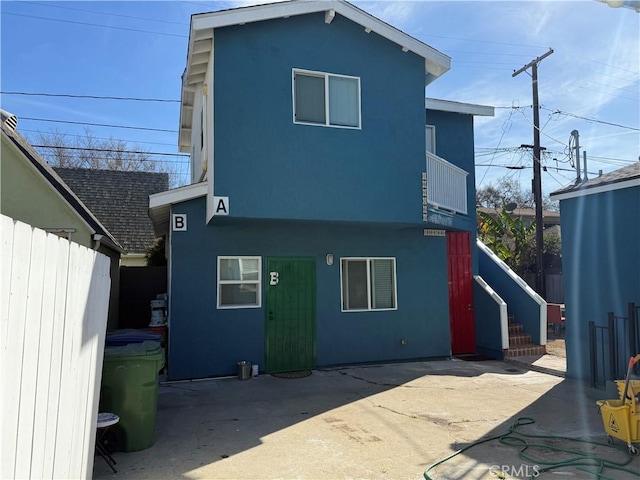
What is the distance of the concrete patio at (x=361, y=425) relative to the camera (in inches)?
197

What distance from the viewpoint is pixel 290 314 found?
10227 mm

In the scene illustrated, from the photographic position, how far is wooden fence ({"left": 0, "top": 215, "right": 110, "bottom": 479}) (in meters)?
2.24

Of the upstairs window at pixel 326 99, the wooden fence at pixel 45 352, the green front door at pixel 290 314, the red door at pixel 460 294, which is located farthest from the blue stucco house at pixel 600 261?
the wooden fence at pixel 45 352

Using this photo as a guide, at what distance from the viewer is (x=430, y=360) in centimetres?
1135

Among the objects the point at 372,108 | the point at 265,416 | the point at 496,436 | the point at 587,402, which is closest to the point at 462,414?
the point at 496,436

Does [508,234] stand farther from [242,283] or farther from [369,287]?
[242,283]

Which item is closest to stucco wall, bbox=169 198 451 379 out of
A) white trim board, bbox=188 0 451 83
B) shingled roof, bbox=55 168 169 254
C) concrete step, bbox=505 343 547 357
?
concrete step, bbox=505 343 547 357

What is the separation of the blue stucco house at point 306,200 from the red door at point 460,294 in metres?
1.09

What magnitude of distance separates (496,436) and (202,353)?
5783 mm

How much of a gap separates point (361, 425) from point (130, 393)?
9.82 ft

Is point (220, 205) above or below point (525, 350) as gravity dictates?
above

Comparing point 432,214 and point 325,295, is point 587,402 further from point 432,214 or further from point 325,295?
point 325,295

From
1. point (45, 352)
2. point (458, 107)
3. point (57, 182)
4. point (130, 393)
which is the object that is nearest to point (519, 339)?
point (458, 107)

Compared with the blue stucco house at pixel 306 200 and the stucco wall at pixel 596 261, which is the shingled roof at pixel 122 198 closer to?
the blue stucco house at pixel 306 200
